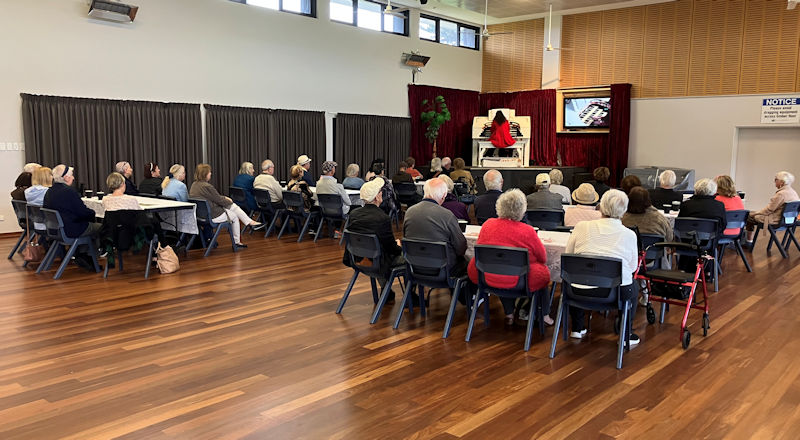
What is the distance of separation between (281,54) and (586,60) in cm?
736

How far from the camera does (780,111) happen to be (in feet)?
41.7

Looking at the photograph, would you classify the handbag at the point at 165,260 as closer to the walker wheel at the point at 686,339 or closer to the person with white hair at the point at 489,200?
the person with white hair at the point at 489,200

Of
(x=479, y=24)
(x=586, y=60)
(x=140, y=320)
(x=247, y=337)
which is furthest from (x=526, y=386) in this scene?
(x=479, y=24)

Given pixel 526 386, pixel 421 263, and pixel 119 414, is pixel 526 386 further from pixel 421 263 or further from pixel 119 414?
pixel 119 414

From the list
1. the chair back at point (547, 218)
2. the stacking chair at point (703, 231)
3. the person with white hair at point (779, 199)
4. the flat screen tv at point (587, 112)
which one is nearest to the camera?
the stacking chair at point (703, 231)

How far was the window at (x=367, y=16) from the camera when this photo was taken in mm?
13391

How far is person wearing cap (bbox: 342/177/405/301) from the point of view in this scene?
16.9 feet

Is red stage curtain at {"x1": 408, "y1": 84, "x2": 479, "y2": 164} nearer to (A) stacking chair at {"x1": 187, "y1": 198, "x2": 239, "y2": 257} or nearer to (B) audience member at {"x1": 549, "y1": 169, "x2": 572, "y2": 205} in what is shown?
(B) audience member at {"x1": 549, "y1": 169, "x2": 572, "y2": 205}

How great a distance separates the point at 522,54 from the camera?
16219 mm

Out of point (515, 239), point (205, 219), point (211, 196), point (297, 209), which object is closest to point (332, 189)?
point (297, 209)

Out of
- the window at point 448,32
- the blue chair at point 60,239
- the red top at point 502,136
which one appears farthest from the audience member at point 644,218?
the window at point 448,32

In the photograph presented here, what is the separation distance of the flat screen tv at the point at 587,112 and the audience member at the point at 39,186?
11.7 metres

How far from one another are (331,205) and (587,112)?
8.44 metres

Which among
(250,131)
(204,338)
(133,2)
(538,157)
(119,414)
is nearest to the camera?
(119,414)
